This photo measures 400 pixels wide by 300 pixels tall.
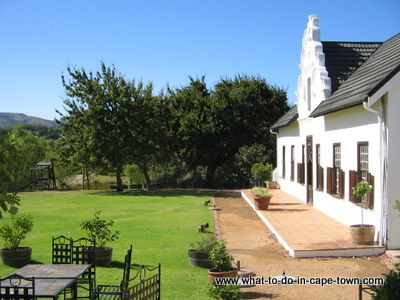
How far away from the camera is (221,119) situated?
35.7 meters

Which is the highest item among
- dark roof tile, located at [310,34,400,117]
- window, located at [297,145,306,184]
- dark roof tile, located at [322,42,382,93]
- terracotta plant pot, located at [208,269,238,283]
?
dark roof tile, located at [322,42,382,93]

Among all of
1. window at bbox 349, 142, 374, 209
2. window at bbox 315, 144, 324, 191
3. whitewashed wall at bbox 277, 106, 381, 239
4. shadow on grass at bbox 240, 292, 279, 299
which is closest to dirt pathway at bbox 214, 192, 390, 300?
shadow on grass at bbox 240, 292, 279, 299

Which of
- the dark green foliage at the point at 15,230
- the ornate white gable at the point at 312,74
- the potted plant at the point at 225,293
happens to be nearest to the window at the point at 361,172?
the ornate white gable at the point at 312,74

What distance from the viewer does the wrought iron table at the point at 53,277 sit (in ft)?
20.4

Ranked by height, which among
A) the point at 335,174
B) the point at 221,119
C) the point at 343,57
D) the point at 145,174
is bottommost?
the point at 145,174

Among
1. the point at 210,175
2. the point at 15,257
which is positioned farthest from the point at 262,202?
the point at 210,175

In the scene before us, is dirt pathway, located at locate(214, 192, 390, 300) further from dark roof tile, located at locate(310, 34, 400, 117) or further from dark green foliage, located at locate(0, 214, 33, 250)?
dark green foliage, located at locate(0, 214, 33, 250)

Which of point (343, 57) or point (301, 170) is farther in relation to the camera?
point (301, 170)

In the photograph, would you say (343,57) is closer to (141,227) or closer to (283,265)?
(141,227)

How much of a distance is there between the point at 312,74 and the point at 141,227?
9610mm

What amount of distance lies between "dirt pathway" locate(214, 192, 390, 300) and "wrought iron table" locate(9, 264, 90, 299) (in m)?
3.32

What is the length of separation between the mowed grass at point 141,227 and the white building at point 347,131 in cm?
492

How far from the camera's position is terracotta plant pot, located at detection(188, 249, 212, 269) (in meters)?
10.7

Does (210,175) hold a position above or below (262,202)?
above
